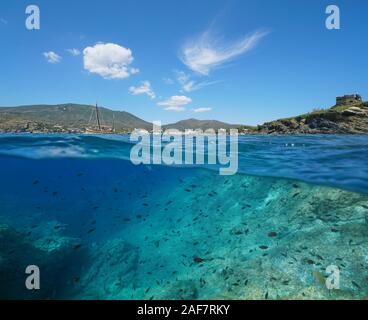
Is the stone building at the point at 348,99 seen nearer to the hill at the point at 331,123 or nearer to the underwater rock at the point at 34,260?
the hill at the point at 331,123

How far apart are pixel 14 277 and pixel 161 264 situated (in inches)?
256

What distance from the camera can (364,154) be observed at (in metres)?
17.5

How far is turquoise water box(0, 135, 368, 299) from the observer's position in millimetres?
9656

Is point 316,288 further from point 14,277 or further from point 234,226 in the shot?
point 14,277

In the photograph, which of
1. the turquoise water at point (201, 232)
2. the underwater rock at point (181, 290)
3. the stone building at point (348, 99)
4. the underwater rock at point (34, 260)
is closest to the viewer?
the underwater rock at point (181, 290)

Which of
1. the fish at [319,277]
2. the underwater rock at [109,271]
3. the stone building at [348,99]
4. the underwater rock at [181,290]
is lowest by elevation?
the underwater rock at [109,271]

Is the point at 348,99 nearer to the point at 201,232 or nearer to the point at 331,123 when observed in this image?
the point at 331,123

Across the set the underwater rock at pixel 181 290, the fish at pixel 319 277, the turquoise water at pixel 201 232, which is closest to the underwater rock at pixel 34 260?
the turquoise water at pixel 201 232

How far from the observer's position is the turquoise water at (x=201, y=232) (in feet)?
31.7
